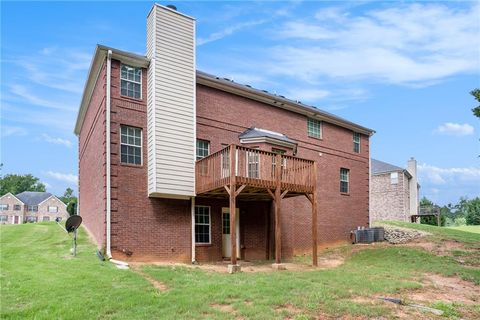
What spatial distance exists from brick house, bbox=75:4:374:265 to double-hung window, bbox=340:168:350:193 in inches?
204

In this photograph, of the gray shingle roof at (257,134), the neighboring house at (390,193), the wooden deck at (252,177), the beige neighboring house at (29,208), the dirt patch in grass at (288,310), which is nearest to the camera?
the dirt patch in grass at (288,310)

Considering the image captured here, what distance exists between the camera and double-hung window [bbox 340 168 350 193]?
22844mm

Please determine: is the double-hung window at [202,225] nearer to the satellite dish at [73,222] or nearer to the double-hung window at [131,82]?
the satellite dish at [73,222]

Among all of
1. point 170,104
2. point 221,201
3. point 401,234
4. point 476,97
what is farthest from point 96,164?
point 401,234

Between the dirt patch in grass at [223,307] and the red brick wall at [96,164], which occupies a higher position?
the red brick wall at [96,164]

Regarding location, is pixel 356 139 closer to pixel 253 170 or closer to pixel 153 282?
pixel 253 170

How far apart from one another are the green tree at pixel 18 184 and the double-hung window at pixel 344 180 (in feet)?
268

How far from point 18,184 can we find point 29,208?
17007 millimetres

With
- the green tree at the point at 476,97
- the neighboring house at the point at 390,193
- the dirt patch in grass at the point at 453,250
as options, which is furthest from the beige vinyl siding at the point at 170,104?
the neighboring house at the point at 390,193

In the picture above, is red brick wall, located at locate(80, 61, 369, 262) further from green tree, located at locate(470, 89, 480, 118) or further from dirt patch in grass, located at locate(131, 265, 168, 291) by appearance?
green tree, located at locate(470, 89, 480, 118)

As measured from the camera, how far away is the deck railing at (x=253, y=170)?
1388 centimetres

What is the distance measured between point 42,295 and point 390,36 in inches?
574

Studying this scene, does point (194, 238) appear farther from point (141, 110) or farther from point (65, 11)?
point (65, 11)

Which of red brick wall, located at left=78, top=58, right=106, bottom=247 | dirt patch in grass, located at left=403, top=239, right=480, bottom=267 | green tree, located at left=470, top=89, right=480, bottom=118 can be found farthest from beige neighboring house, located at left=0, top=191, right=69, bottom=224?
green tree, located at left=470, top=89, right=480, bottom=118
